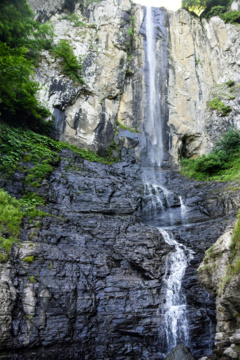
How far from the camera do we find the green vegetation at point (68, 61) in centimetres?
1947

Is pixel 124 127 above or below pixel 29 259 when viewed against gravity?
above

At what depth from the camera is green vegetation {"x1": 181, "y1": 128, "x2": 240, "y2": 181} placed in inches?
666

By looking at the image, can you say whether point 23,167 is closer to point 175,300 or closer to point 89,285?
point 89,285

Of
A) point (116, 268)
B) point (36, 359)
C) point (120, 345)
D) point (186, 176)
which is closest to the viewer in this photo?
point (36, 359)

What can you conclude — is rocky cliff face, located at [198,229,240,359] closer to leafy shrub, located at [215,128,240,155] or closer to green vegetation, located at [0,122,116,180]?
green vegetation, located at [0,122,116,180]

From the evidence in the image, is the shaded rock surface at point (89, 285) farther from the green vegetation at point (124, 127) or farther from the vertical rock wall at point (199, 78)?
the vertical rock wall at point (199, 78)

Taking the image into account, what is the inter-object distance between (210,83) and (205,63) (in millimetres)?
2493

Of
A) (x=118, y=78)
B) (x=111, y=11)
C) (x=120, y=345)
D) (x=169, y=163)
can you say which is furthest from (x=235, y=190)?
(x=111, y=11)

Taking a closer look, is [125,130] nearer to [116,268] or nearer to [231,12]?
[116,268]

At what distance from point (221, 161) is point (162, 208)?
6.07 meters

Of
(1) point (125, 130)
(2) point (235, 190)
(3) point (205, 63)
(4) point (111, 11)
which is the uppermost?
(4) point (111, 11)

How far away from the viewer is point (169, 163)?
19.8 m

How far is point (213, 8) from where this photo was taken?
25.6 m

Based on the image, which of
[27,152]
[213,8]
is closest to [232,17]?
[213,8]
